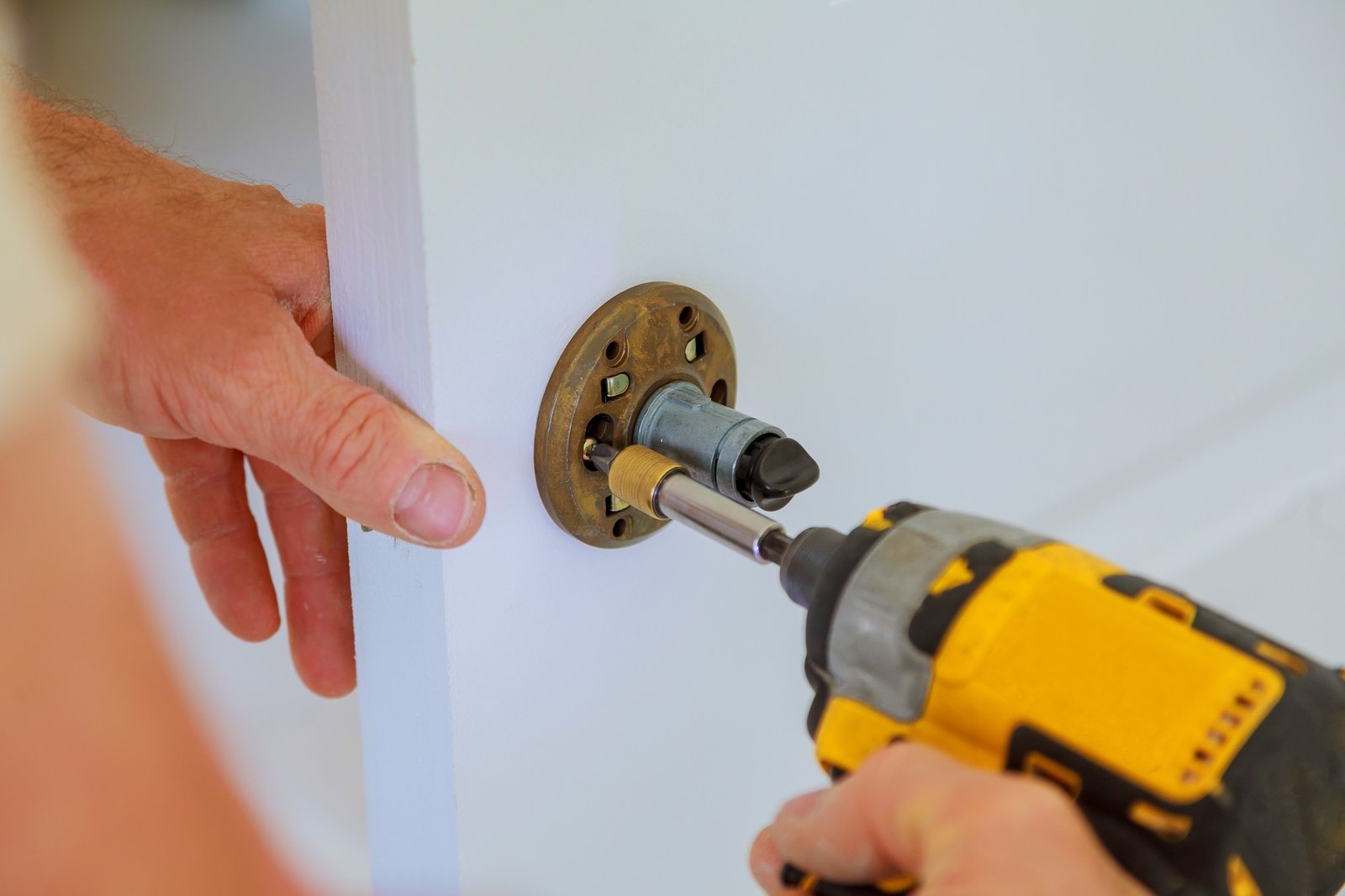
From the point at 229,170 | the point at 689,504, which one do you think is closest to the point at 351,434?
the point at 689,504

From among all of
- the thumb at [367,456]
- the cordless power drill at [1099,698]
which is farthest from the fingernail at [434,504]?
the cordless power drill at [1099,698]

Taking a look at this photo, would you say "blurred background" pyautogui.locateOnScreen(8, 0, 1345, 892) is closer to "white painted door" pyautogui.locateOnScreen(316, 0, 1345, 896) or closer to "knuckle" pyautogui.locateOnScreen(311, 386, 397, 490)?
"white painted door" pyautogui.locateOnScreen(316, 0, 1345, 896)

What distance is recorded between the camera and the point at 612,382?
0.35 metres

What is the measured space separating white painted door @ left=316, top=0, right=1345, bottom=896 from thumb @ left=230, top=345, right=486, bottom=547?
Answer: 0.01m

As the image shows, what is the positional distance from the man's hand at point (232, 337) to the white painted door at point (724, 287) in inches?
0.8

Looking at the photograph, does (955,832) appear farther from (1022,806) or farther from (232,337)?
(232,337)

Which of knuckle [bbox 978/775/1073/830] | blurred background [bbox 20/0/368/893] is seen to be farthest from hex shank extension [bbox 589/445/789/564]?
blurred background [bbox 20/0/368/893]

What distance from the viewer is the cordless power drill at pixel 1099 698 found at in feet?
0.79

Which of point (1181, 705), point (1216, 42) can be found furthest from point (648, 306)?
point (1216, 42)

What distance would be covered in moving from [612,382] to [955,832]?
18 cm

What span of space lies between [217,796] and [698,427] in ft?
2.10

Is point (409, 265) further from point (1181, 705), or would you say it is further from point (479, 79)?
point (1181, 705)

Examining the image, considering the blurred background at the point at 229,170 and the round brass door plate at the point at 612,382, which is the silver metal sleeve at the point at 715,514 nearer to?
the round brass door plate at the point at 612,382

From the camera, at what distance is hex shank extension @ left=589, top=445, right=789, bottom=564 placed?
0.33 metres
